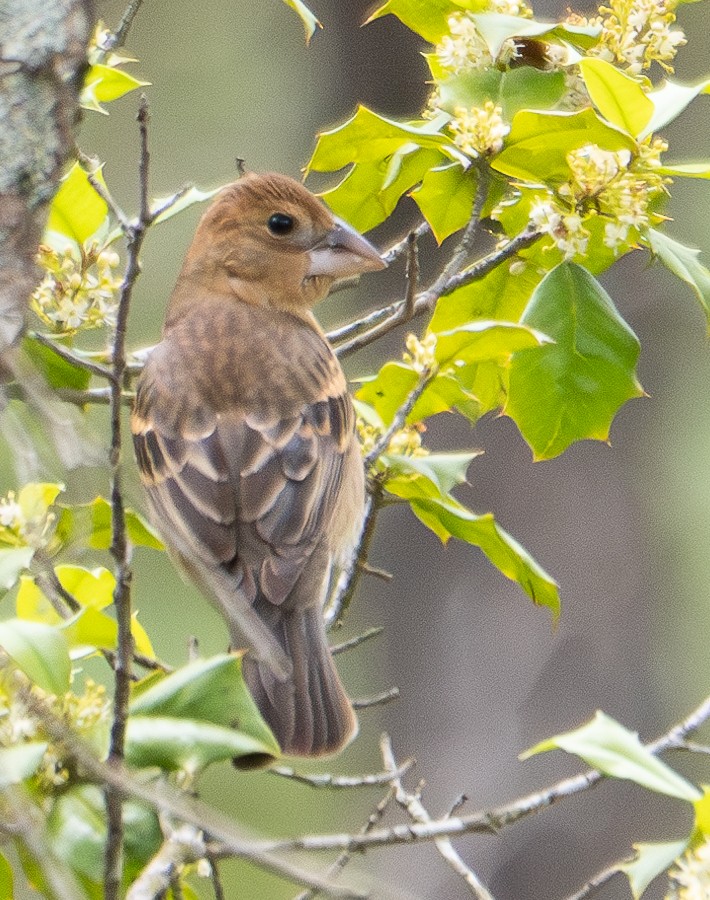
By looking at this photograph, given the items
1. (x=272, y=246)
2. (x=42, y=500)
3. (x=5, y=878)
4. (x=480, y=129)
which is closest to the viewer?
(x=5, y=878)

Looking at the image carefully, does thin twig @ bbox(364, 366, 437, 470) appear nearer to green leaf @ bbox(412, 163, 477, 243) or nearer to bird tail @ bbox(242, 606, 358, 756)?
green leaf @ bbox(412, 163, 477, 243)

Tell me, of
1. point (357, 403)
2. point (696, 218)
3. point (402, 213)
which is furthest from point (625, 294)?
point (357, 403)

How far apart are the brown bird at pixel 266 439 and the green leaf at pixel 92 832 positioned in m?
0.78

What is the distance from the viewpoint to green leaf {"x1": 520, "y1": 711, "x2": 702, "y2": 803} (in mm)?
2113

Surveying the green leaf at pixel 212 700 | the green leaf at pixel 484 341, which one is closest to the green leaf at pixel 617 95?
the green leaf at pixel 484 341

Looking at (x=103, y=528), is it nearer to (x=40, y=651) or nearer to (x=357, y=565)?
(x=357, y=565)

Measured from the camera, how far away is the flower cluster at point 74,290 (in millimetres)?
3125

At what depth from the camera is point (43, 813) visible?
2.26 m

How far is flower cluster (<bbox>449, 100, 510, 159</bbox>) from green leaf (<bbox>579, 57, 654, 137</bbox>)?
230mm

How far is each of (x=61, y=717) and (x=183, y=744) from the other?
0.73 feet

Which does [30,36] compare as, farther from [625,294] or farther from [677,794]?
[625,294]

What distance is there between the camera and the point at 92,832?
2.23 m

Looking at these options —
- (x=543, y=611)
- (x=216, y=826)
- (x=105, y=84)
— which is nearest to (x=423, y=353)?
(x=105, y=84)

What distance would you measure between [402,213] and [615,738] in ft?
15.2
